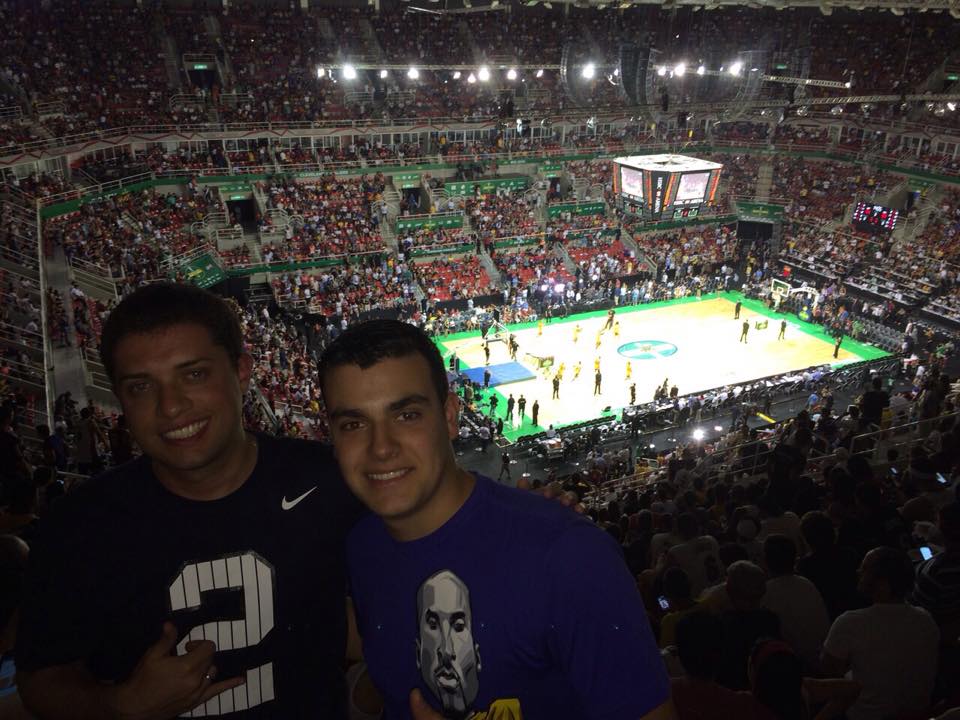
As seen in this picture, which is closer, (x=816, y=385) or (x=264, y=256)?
(x=816, y=385)

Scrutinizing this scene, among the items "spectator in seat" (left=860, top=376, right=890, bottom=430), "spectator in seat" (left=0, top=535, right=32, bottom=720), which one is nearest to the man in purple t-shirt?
"spectator in seat" (left=0, top=535, right=32, bottom=720)

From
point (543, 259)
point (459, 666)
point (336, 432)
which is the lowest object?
point (543, 259)

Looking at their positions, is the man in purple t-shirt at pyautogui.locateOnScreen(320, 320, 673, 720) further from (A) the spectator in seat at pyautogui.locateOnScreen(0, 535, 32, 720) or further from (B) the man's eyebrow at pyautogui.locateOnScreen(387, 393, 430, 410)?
(A) the spectator in seat at pyautogui.locateOnScreen(0, 535, 32, 720)

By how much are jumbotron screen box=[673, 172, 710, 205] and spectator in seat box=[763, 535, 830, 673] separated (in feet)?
72.9

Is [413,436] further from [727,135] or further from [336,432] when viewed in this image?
[727,135]

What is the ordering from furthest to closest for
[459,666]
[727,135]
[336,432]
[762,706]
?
1. [727,135]
2. [762,706]
3. [336,432]
4. [459,666]

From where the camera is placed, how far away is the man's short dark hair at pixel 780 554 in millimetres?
4543

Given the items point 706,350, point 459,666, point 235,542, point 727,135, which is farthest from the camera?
point 727,135

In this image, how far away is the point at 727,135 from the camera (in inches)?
1718

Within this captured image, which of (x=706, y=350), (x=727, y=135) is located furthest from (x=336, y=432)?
(x=727, y=135)

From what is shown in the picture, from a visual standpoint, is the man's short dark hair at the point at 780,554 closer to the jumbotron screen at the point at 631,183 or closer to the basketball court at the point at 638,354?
the basketball court at the point at 638,354

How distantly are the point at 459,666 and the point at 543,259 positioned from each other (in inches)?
1308

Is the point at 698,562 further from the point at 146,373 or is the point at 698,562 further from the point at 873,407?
the point at 873,407

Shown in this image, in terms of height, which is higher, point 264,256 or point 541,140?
point 541,140
